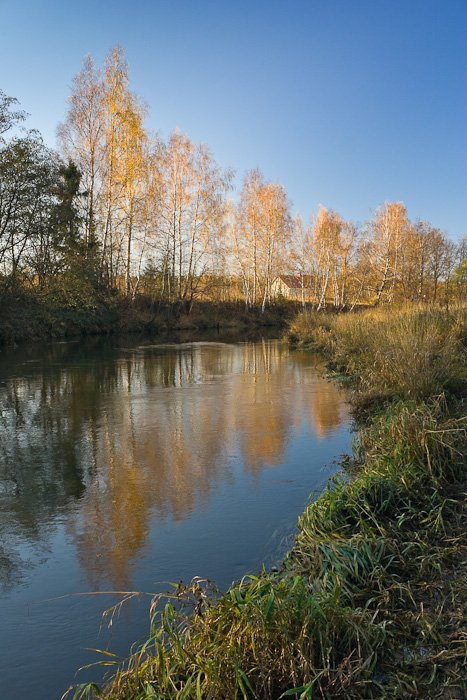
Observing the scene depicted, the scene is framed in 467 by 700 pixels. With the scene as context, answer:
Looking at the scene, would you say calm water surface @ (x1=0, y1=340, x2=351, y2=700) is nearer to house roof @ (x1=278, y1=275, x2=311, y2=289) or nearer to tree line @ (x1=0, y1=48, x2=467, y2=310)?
tree line @ (x1=0, y1=48, x2=467, y2=310)

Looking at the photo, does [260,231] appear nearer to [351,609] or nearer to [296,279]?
[296,279]

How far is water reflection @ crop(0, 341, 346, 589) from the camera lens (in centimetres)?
446

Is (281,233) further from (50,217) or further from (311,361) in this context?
(311,361)

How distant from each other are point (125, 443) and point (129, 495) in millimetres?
1973

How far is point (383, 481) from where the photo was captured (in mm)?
4391

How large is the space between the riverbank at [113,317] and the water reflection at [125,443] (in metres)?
9.95

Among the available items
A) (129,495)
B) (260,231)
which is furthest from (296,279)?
(129,495)

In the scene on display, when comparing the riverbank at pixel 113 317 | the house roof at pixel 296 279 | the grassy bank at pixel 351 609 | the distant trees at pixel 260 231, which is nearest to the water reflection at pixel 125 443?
the grassy bank at pixel 351 609

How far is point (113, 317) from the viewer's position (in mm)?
30625

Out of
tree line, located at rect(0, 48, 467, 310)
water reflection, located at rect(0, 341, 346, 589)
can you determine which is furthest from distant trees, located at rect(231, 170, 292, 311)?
water reflection, located at rect(0, 341, 346, 589)

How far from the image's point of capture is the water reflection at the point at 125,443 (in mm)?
4465

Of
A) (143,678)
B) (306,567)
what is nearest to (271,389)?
(306,567)

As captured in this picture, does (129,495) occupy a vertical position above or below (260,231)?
below

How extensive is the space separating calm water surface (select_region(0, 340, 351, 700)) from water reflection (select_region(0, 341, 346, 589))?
22mm
